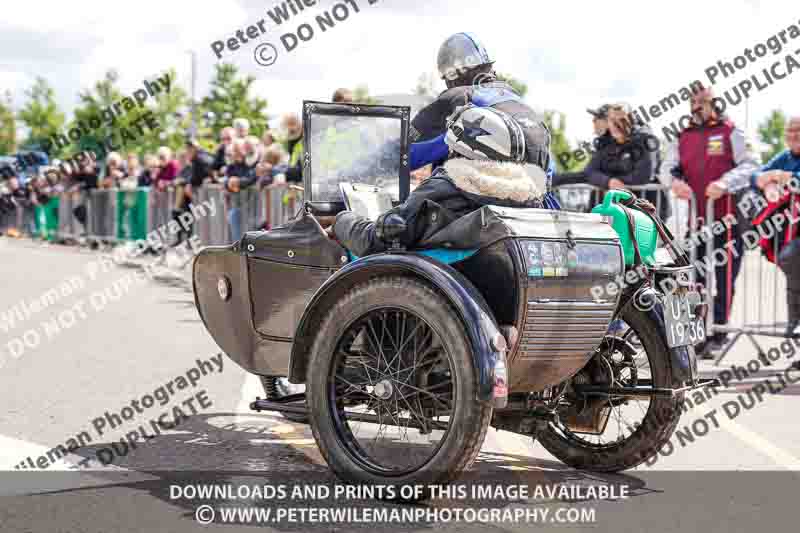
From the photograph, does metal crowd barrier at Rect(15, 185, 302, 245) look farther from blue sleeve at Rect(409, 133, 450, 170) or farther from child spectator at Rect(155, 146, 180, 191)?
blue sleeve at Rect(409, 133, 450, 170)

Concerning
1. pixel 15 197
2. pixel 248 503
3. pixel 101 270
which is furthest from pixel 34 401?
pixel 15 197

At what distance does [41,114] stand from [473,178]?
64.9 metres

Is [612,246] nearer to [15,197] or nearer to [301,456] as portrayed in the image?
[301,456]

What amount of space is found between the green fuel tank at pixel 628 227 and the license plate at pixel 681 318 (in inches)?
8.3

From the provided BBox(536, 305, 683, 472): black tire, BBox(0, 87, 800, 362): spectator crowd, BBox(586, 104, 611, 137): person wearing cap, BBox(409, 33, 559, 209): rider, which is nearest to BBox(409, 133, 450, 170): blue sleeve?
BBox(409, 33, 559, 209): rider

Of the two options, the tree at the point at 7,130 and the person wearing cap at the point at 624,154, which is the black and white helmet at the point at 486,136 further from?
the tree at the point at 7,130

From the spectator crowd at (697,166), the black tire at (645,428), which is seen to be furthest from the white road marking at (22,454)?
the spectator crowd at (697,166)

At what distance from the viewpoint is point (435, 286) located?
4547 mm

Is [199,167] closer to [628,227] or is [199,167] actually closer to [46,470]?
[46,470]

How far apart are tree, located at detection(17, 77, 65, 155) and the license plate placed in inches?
2502

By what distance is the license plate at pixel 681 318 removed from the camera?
5.28m

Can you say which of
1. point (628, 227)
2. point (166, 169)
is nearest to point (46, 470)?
point (628, 227)

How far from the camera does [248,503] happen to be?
4727mm

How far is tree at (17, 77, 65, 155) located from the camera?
65.6 m
